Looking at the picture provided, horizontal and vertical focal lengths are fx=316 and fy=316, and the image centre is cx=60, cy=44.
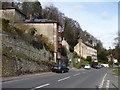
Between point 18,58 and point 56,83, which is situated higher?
point 18,58

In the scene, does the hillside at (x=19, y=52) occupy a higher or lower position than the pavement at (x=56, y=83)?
higher

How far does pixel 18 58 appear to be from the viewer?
39312 millimetres

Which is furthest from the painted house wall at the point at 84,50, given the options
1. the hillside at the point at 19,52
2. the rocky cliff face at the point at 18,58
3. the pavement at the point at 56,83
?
the pavement at the point at 56,83

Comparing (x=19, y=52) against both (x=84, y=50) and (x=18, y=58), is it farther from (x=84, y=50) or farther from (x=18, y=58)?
(x=84, y=50)

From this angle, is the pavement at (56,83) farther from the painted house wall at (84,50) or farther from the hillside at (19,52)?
the painted house wall at (84,50)

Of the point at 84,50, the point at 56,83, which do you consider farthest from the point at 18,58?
the point at 84,50

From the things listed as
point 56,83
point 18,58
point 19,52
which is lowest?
point 56,83

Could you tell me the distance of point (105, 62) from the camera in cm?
17600

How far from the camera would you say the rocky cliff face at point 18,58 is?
34.9 metres

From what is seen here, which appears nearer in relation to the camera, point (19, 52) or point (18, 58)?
point (18, 58)

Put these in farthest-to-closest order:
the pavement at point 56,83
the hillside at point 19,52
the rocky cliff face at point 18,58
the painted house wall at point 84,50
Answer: the painted house wall at point 84,50 < the hillside at point 19,52 < the rocky cliff face at point 18,58 < the pavement at point 56,83

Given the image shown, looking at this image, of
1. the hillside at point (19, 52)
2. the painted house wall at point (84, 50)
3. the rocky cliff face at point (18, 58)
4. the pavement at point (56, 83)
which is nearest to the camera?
the pavement at point (56, 83)

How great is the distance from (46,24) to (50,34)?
2.99 meters

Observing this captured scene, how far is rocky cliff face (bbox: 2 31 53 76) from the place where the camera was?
34.9m
